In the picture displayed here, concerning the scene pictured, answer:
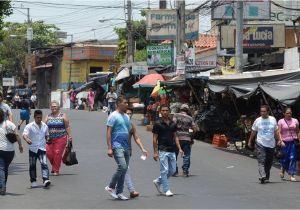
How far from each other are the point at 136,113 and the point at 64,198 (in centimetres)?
3103

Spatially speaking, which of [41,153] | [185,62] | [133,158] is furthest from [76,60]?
[41,153]

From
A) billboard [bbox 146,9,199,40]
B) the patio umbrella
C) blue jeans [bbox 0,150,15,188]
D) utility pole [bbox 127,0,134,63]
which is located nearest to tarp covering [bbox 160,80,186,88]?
the patio umbrella

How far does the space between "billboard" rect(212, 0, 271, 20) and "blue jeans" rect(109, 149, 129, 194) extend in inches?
688

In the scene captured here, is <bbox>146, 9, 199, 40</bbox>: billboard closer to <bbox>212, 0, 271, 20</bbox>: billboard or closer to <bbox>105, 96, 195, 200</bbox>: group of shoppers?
<bbox>212, 0, 271, 20</bbox>: billboard

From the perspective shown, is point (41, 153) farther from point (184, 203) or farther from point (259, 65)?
point (259, 65)

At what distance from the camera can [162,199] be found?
11.8 meters

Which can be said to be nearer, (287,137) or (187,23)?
(287,137)

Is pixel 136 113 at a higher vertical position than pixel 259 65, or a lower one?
lower

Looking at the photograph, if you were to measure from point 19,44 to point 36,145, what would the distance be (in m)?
71.0

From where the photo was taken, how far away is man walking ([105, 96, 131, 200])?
1153cm

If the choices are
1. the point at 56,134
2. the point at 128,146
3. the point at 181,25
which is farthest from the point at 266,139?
the point at 181,25

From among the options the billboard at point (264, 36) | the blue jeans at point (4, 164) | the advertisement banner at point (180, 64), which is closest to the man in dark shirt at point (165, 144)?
the blue jeans at point (4, 164)

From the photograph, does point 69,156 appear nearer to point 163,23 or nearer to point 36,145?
point 36,145

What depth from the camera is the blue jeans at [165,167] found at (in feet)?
40.1
